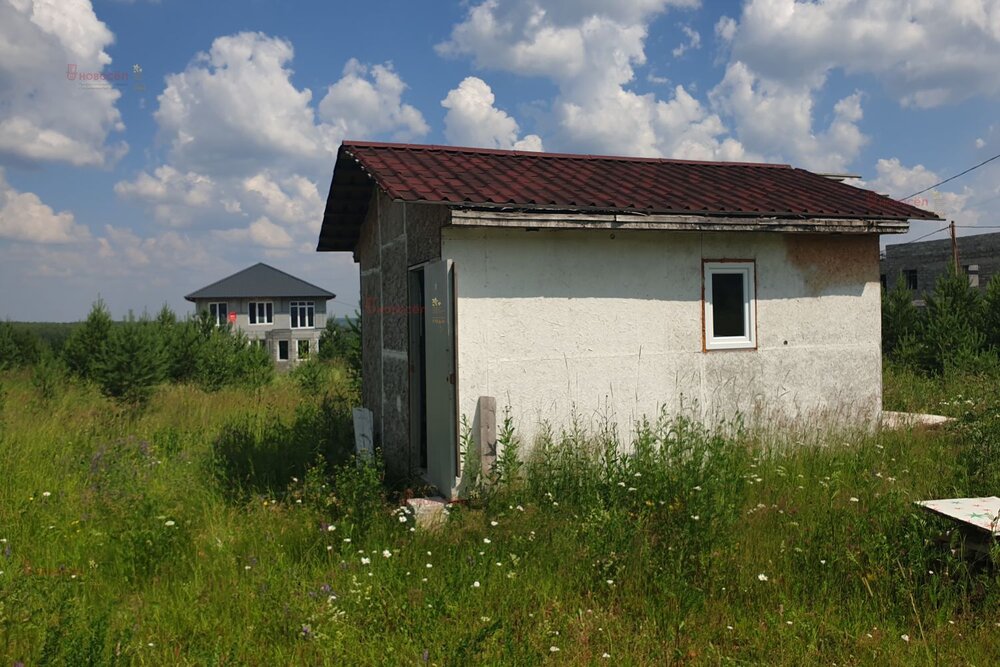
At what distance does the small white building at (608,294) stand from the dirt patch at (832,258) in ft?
0.07

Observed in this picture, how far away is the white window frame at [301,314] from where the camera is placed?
66.6 m

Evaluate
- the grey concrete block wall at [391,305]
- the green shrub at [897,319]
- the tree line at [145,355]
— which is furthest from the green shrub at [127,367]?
the green shrub at [897,319]

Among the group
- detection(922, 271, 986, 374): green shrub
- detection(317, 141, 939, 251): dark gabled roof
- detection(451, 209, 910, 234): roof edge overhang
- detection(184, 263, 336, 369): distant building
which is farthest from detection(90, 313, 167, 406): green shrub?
detection(184, 263, 336, 369): distant building

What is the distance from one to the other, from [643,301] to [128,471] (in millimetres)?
5746

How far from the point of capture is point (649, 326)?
24.9ft

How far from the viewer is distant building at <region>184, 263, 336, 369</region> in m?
64.3

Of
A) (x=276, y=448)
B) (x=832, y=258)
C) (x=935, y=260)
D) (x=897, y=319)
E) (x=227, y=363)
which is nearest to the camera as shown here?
(x=832, y=258)

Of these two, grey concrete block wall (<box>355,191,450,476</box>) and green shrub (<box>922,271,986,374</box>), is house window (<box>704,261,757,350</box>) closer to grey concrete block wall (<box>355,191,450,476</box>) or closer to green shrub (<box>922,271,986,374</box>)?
grey concrete block wall (<box>355,191,450,476</box>)

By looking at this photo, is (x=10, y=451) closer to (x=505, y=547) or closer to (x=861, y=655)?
(x=505, y=547)

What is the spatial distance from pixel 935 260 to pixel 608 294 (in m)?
36.4

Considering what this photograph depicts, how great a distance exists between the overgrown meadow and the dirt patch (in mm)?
1879

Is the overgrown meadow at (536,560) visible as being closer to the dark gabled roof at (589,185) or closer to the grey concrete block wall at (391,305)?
the grey concrete block wall at (391,305)

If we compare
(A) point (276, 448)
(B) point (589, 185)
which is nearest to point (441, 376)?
(B) point (589, 185)

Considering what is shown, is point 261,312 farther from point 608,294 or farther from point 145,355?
point 608,294
